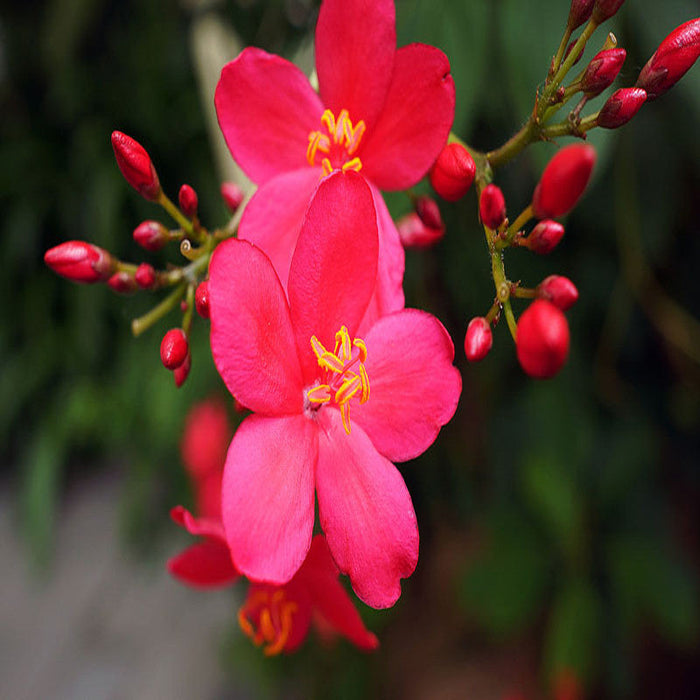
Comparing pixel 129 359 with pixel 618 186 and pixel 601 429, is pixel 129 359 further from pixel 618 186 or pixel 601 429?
pixel 618 186

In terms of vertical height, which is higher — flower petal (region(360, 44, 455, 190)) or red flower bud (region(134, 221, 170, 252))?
flower petal (region(360, 44, 455, 190))

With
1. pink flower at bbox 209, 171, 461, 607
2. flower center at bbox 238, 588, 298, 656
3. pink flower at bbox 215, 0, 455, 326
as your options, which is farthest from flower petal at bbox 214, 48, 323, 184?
flower center at bbox 238, 588, 298, 656

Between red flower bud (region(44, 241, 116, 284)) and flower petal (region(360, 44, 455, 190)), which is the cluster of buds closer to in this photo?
red flower bud (region(44, 241, 116, 284))

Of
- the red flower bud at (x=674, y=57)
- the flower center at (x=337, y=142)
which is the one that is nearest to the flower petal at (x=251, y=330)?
the flower center at (x=337, y=142)

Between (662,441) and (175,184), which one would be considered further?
(175,184)


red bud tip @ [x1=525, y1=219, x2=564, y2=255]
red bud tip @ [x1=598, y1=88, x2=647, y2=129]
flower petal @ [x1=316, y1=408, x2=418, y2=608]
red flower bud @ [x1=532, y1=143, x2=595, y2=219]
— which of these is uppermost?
red bud tip @ [x1=598, y1=88, x2=647, y2=129]

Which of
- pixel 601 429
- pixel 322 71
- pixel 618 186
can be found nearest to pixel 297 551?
pixel 322 71

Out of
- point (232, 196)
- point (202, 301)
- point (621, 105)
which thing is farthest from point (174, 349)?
point (621, 105)
